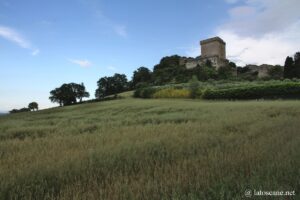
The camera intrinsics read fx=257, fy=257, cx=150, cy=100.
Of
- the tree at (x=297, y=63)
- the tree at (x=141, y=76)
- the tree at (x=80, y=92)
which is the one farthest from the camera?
the tree at (x=141, y=76)

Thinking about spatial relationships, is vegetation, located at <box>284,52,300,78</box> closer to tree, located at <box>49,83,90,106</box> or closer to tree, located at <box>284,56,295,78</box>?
tree, located at <box>284,56,295,78</box>

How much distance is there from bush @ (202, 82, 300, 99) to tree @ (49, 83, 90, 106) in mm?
51307

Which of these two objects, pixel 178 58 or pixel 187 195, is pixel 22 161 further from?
pixel 178 58

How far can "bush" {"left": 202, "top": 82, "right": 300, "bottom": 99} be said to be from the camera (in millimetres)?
29203

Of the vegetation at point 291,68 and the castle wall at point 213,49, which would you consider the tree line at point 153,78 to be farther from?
the castle wall at point 213,49

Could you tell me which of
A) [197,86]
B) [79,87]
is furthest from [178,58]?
[197,86]

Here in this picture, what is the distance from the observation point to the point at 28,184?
416cm

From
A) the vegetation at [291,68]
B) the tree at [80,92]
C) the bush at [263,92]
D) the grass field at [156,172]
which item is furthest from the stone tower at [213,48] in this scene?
the grass field at [156,172]

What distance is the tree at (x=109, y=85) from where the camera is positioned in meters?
86.4

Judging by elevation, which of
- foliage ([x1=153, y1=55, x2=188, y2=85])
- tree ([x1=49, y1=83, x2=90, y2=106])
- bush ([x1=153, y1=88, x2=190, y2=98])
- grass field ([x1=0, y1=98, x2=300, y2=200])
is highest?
foliage ([x1=153, y1=55, x2=188, y2=85])

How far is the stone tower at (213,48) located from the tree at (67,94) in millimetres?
54139

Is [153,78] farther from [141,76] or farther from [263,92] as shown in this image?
[263,92]

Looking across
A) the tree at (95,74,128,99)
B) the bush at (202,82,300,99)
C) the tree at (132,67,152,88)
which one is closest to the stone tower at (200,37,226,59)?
the tree at (132,67,152,88)

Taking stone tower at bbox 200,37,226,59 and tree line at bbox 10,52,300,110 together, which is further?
stone tower at bbox 200,37,226,59
